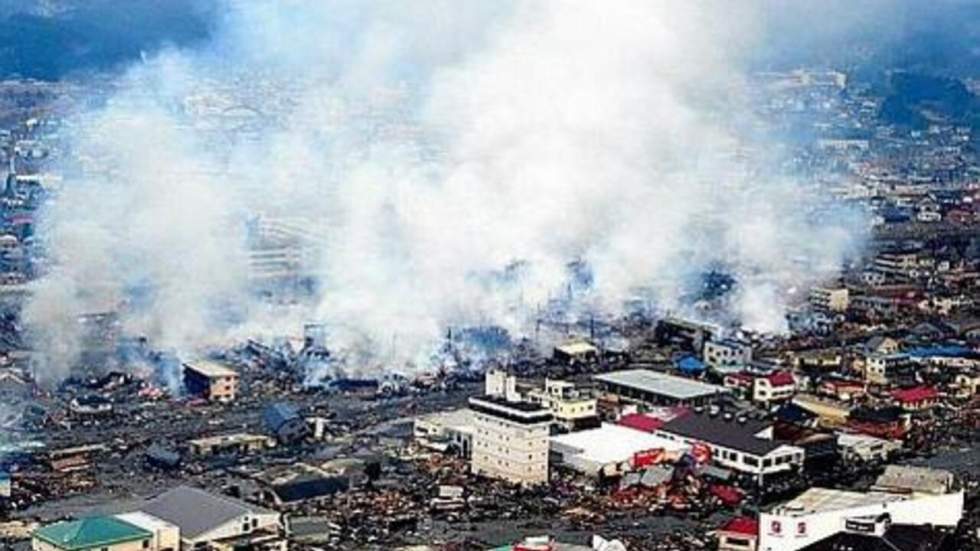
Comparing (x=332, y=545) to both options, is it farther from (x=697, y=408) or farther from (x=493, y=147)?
(x=493, y=147)

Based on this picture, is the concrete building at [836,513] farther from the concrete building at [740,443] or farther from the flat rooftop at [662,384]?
the flat rooftop at [662,384]

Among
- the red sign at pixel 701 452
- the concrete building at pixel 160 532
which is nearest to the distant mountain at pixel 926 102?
the red sign at pixel 701 452

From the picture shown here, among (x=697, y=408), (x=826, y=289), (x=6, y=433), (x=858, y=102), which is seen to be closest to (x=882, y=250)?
(x=826, y=289)

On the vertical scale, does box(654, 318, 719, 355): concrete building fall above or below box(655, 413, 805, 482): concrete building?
above

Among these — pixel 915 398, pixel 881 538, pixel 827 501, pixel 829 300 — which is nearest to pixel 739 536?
pixel 827 501

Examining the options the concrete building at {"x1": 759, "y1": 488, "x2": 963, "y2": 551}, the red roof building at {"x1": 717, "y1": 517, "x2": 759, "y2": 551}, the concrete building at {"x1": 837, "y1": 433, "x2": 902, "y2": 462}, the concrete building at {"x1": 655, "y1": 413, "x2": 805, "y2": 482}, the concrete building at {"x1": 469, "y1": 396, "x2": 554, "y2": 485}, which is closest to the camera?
the concrete building at {"x1": 759, "y1": 488, "x2": 963, "y2": 551}

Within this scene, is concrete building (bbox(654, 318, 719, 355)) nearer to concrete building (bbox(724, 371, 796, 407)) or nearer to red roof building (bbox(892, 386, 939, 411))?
concrete building (bbox(724, 371, 796, 407))

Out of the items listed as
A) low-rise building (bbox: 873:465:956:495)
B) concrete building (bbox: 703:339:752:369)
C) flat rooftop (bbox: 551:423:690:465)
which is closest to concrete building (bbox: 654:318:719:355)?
concrete building (bbox: 703:339:752:369)
